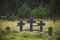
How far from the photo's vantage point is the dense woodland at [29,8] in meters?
5.02

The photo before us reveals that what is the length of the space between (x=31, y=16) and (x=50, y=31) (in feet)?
1.66

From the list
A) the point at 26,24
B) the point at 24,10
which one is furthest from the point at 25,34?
the point at 24,10

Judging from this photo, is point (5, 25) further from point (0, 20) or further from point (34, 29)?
point (34, 29)

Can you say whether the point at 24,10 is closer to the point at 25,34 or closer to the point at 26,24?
the point at 26,24

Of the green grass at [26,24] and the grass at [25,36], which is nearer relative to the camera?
the grass at [25,36]

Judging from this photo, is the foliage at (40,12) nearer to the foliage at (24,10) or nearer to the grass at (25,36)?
the foliage at (24,10)

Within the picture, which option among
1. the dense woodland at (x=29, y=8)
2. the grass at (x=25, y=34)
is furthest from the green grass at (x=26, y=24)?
the dense woodland at (x=29, y=8)

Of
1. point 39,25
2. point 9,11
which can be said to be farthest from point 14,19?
point 39,25

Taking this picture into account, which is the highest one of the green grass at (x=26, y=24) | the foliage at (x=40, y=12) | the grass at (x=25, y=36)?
the foliage at (x=40, y=12)

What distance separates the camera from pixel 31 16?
5211 millimetres

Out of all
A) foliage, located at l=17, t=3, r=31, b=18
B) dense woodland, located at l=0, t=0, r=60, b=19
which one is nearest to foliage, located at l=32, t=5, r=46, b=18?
dense woodland, located at l=0, t=0, r=60, b=19

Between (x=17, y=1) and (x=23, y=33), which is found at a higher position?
(x=17, y=1)

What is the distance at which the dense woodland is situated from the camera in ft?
16.5

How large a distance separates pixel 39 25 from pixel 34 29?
15 centimetres
